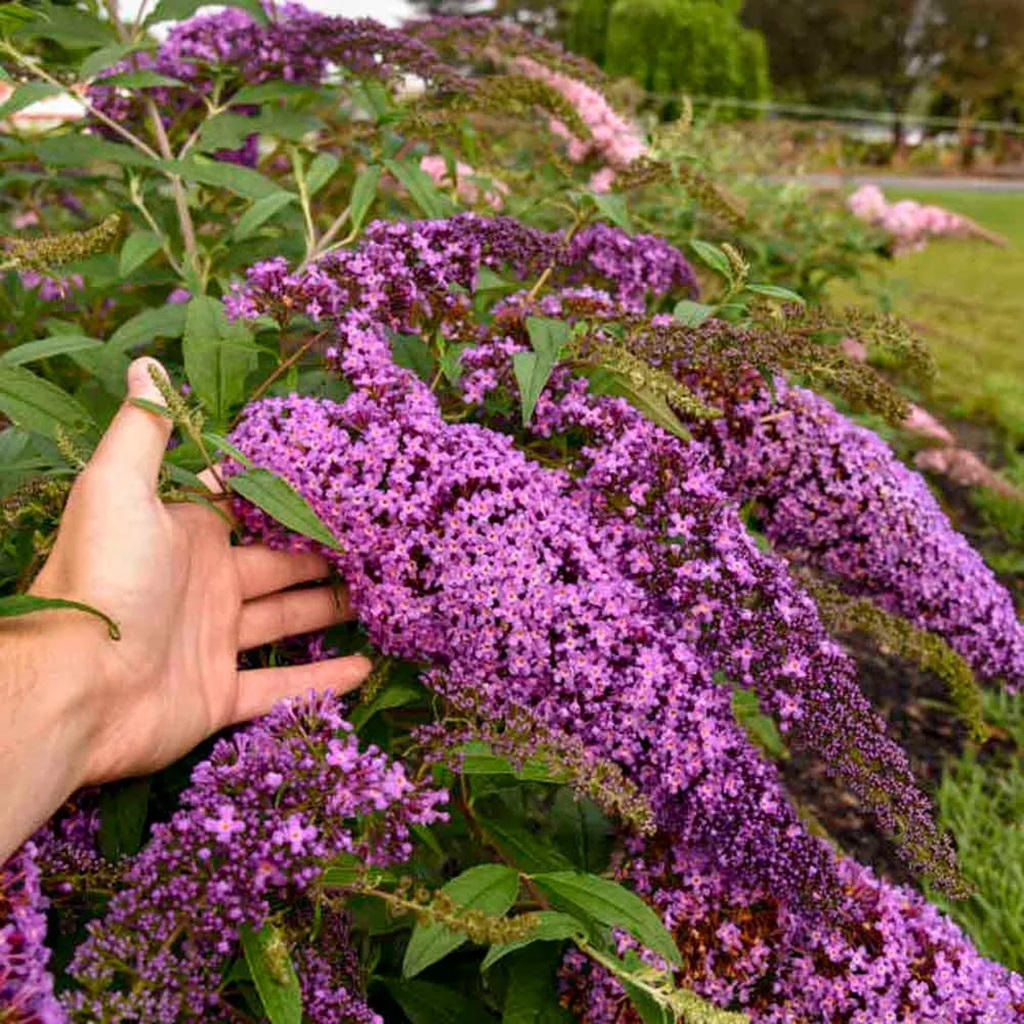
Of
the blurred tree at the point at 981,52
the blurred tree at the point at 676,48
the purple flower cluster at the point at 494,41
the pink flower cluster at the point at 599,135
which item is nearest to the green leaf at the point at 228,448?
the purple flower cluster at the point at 494,41

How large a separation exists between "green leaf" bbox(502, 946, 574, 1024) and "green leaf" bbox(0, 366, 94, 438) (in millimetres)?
866

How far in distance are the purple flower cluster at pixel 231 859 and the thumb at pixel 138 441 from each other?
32cm

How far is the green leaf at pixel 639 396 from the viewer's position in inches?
56.0

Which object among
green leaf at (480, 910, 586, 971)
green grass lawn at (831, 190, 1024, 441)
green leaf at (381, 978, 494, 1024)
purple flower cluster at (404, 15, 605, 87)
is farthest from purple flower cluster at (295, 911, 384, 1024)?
purple flower cluster at (404, 15, 605, 87)

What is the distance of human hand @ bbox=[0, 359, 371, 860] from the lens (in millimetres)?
1206

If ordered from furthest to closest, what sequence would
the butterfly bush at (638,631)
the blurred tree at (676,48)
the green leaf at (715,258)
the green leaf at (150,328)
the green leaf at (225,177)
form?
the blurred tree at (676,48) < the green leaf at (225,177) < the green leaf at (150,328) < the green leaf at (715,258) < the butterfly bush at (638,631)

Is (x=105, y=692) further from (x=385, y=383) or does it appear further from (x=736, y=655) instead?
(x=736, y=655)

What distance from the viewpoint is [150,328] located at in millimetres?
1835

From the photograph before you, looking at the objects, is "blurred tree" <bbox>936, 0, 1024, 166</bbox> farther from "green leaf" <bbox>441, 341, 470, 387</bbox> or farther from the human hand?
the human hand

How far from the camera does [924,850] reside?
1296 mm

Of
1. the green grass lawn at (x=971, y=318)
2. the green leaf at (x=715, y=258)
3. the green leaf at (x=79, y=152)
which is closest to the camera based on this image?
the green leaf at (x=715, y=258)

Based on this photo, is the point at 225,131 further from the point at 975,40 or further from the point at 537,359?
the point at 975,40

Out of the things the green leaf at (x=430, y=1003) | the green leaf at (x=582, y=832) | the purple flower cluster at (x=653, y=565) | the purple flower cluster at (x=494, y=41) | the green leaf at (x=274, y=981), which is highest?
the purple flower cluster at (x=494, y=41)

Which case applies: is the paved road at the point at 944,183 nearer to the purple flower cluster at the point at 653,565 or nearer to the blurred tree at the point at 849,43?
the blurred tree at the point at 849,43
